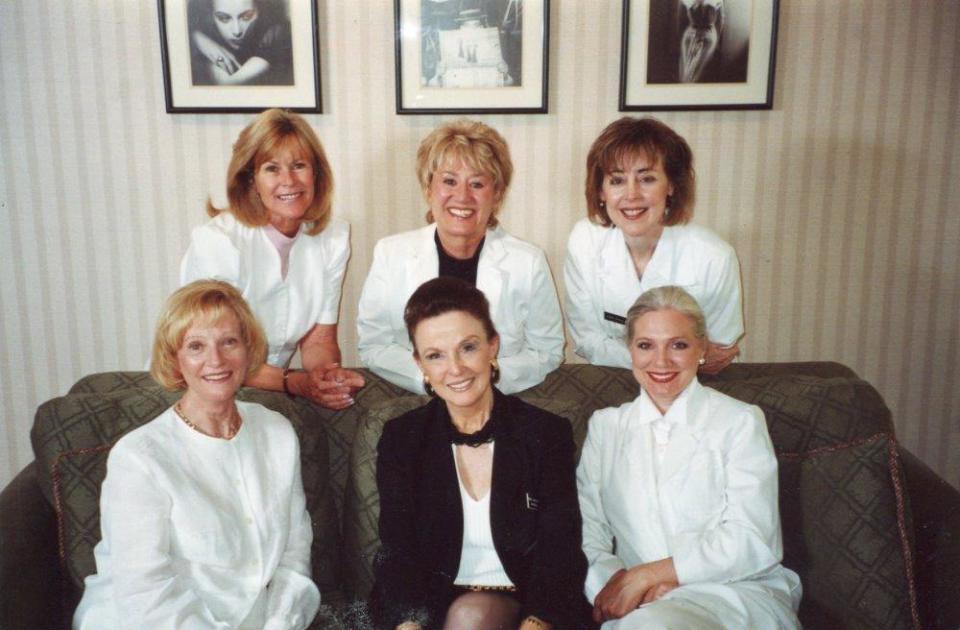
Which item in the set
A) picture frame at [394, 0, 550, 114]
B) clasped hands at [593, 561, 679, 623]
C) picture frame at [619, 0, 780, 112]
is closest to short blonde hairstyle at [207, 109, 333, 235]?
picture frame at [394, 0, 550, 114]

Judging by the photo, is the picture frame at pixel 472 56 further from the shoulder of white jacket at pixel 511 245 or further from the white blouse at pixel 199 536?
the white blouse at pixel 199 536

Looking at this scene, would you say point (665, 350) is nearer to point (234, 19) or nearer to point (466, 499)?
point (466, 499)

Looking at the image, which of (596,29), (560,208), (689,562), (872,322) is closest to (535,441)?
(689,562)

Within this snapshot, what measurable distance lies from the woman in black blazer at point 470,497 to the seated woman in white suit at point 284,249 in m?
0.51

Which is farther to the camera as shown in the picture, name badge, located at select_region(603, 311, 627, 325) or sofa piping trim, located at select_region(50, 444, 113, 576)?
name badge, located at select_region(603, 311, 627, 325)

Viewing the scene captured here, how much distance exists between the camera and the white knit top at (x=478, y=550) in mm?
1831

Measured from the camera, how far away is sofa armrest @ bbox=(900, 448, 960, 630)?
71.3 inches

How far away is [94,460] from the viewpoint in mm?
1944

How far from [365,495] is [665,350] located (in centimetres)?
83

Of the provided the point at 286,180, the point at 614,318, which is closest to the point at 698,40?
the point at 614,318

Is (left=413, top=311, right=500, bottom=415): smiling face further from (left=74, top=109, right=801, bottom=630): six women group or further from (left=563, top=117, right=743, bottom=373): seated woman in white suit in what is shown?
(left=563, top=117, right=743, bottom=373): seated woman in white suit

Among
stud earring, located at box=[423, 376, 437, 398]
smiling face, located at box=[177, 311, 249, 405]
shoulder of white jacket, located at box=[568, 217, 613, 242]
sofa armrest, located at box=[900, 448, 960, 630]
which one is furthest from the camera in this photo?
shoulder of white jacket, located at box=[568, 217, 613, 242]

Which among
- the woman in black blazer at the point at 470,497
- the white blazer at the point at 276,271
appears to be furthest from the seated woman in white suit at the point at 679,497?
the white blazer at the point at 276,271

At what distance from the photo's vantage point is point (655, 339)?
1863mm
